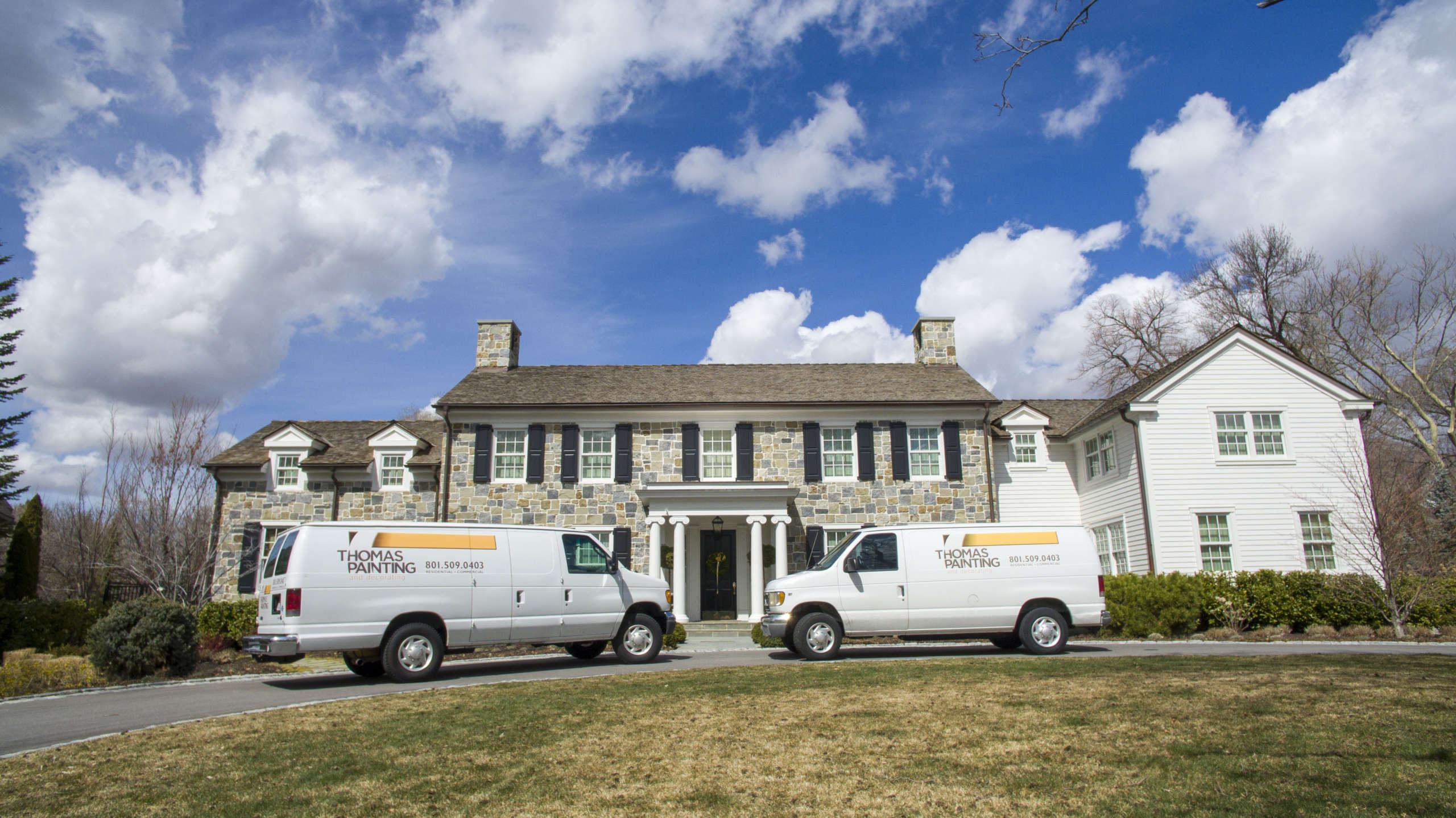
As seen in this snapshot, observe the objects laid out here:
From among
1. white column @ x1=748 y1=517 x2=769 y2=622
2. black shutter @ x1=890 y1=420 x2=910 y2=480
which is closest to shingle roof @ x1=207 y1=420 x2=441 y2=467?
white column @ x1=748 y1=517 x2=769 y2=622

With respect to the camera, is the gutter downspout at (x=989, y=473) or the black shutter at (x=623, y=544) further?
the gutter downspout at (x=989, y=473)

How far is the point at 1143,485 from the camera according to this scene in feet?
67.4

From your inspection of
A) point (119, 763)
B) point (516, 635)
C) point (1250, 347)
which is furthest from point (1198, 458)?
point (119, 763)

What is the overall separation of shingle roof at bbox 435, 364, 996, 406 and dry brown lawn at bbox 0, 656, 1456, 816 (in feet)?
47.2

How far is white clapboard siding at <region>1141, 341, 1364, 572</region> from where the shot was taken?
20.3 meters

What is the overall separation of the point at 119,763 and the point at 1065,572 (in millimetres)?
11269

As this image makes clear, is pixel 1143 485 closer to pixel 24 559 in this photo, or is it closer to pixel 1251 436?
pixel 1251 436

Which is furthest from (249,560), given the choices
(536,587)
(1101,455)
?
(1101,455)

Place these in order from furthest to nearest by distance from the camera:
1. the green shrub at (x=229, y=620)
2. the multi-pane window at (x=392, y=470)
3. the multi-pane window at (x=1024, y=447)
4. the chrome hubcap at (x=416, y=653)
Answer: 1. the multi-pane window at (x=1024, y=447)
2. the multi-pane window at (x=392, y=470)
3. the green shrub at (x=229, y=620)
4. the chrome hubcap at (x=416, y=653)

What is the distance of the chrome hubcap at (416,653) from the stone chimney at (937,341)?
59.3ft

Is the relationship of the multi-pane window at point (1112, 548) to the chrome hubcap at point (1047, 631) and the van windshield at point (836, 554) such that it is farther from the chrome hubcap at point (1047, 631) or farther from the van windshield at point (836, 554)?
the van windshield at point (836, 554)

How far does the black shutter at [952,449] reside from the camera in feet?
73.5

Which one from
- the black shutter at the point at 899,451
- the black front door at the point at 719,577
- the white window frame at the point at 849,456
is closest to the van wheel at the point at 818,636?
the black front door at the point at 719,577

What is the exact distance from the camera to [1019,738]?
5.96 meters
